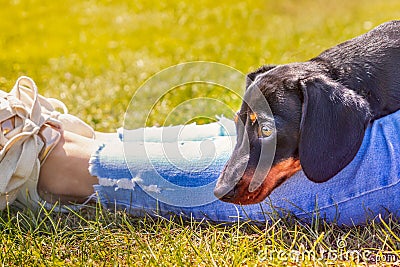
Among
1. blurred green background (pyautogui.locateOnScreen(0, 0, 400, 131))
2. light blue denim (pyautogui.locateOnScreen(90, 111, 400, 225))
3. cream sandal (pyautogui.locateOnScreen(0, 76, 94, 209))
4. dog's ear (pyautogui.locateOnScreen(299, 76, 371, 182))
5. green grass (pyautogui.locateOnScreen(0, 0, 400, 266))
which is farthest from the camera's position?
blurred green background (pyautogui.locateOnScreen(0, 0, 400, 131))

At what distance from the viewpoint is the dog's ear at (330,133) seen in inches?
103

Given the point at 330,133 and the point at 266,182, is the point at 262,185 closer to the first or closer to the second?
the point at 266,182

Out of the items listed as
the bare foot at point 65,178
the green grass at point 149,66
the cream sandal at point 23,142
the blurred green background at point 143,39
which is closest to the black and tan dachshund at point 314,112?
the green grass at point 149,66

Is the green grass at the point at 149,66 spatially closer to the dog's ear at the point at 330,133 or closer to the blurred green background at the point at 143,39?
the blurred green background at the point at 143,39

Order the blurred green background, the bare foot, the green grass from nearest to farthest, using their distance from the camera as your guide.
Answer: the green grass, the bare foot, the blurred green background

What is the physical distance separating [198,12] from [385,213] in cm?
653

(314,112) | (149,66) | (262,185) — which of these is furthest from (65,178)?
(149,66)

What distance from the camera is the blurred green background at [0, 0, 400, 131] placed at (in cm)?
541

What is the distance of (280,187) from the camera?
2934 millimetres

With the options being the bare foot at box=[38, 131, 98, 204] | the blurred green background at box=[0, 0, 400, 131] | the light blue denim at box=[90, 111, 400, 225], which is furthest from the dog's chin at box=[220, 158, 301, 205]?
the blurred green background at box=[0, 0, 400, 131]

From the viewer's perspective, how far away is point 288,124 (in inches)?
108

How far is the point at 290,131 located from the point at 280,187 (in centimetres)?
31

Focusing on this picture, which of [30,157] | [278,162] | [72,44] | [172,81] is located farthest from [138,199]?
[72,44]

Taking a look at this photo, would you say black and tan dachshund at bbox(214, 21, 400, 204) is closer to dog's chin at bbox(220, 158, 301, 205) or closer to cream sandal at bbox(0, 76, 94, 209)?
dog's chin at bbox(220, 158, 301, 205)
